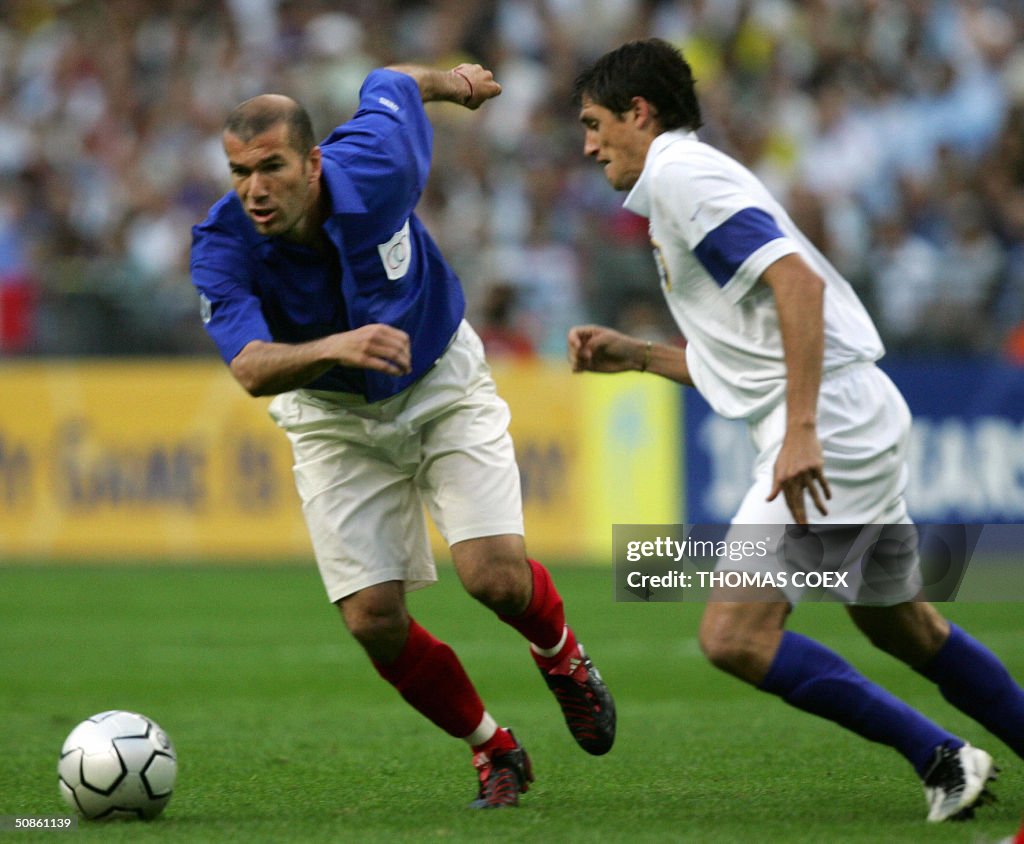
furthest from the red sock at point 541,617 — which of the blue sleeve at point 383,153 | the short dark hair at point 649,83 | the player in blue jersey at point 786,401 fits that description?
the short dark hair at point 649,83

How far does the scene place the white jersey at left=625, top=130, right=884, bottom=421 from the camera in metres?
4.42

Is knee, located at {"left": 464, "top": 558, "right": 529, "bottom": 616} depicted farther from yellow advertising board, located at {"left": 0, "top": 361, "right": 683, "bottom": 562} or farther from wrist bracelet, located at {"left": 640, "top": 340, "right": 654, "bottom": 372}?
yellow advertising board, located at {"left": 0, "top": 361, "right": 683, "bottom": 562}

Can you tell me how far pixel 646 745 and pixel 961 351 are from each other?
791 cm

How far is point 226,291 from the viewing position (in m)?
4.89

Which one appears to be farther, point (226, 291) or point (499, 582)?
point (499, 582)

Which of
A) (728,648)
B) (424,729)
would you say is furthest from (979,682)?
(424,729)

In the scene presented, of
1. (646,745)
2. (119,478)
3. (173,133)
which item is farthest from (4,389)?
(646,745)

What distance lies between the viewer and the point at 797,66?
1611cm

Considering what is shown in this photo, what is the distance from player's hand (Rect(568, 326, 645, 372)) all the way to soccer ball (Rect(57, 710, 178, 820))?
1.76 meters

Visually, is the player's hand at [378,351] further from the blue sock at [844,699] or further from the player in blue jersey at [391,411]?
the blue sock at [844,699]

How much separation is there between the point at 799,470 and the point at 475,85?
2.20 m

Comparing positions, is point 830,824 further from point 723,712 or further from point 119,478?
point 119,478

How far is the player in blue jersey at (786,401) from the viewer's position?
14.3 feet

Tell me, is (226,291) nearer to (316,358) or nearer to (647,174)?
(316,358)
